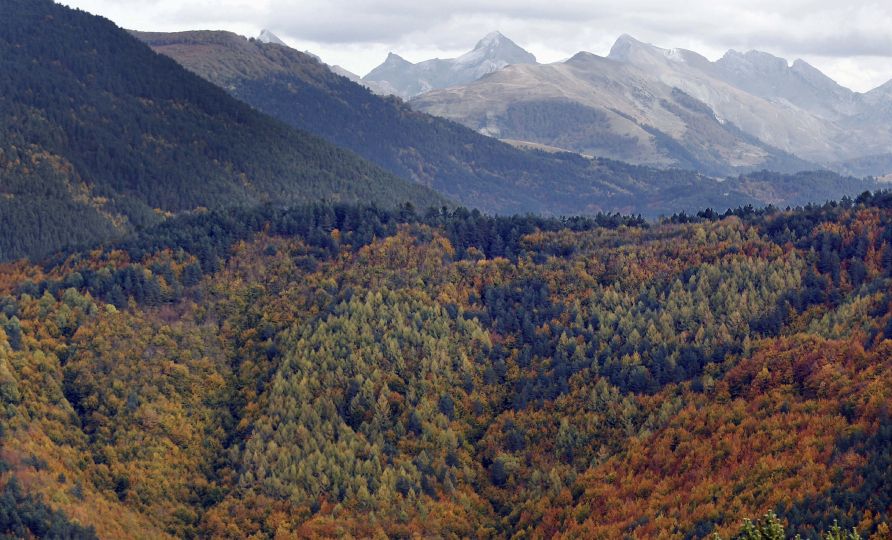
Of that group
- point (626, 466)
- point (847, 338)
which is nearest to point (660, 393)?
point (626, 466)

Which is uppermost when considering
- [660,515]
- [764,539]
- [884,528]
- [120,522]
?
[764,539]

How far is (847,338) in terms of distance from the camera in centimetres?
19000

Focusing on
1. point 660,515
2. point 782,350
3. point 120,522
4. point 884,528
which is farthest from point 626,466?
point 120,522

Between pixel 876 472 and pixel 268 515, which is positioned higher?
pixel 876 472

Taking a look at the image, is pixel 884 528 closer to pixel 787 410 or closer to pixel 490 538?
pixel 787 410

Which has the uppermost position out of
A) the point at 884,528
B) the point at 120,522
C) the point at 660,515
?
the point at 884,528

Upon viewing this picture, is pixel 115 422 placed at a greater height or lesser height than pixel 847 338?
lesser

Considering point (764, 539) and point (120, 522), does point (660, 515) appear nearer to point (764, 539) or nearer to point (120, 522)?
point (764, 539)

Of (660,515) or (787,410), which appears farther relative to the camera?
(787,410)

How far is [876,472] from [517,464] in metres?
68.3

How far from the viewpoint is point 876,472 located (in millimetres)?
140625

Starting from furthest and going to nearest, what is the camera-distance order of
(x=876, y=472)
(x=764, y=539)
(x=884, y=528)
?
(x=876, y=472)
(x=884, y=528)
(x=764, y=539)

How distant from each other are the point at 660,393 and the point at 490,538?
45.4 metres

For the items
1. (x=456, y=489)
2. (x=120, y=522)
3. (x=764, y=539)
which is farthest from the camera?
(x=456, y=489)
